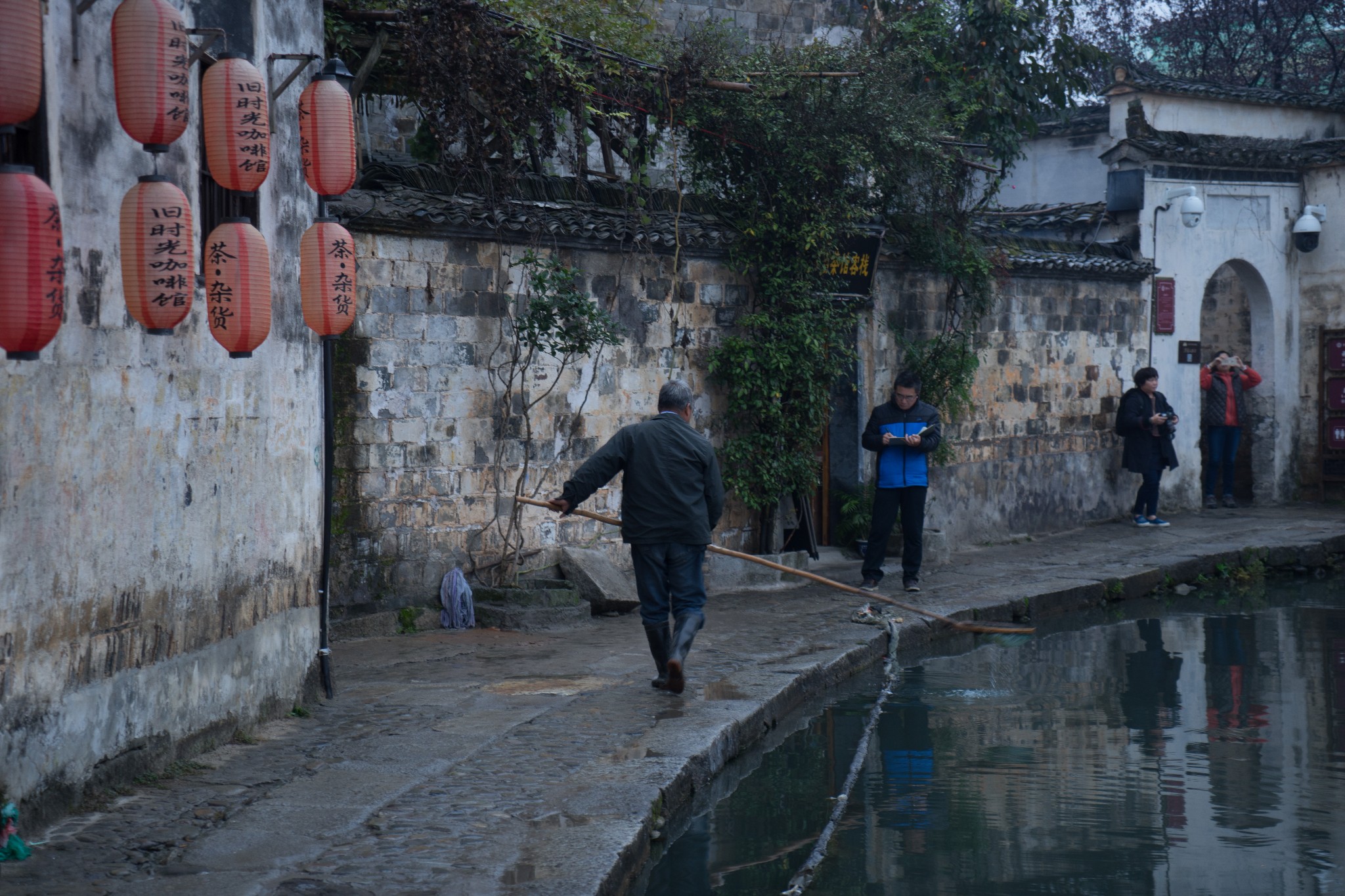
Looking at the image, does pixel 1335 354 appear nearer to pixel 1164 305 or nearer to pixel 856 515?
pixel 1164 305

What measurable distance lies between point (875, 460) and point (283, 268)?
7.52 meters

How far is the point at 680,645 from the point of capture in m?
7.21

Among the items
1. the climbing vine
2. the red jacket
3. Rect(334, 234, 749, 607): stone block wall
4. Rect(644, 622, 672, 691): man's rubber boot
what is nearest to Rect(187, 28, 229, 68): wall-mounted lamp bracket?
Rect(334, 234, 749, 607): stone block wall

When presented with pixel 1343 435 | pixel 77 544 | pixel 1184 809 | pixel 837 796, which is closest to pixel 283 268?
pixel 77 544

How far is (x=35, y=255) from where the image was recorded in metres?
4.15

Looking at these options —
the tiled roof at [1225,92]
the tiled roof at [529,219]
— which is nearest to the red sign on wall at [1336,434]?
the tiled roof at [1225,92]

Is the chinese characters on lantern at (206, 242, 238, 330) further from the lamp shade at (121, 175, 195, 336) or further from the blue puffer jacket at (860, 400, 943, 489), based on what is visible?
the blue puffer jacket at (860, 400, 943, 489)

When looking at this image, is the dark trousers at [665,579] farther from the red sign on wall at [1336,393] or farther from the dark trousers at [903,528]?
the red sign on wall at [1336,393]

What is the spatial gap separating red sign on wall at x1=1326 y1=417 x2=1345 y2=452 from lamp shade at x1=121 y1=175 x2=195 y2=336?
651 inches

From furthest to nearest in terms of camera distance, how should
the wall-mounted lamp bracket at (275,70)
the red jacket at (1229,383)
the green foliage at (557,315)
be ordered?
the red jacket at (1229,383) → the green foliage at (557,315) → the wall-mounted lamp bracket at (275,70)

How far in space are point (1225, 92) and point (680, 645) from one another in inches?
534

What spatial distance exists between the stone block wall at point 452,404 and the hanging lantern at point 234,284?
3232 mm

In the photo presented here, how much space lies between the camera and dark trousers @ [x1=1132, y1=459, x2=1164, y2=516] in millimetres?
15258

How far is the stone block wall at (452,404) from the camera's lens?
9047 mm
